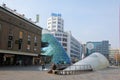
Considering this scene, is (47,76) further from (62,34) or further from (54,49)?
(62,34)

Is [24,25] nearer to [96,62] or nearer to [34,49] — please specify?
[34,49]

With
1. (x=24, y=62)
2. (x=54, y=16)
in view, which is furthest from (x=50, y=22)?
(x=24, y=62)

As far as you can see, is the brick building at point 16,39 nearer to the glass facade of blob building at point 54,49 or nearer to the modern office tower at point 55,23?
the glass facade of blob building at point 54,49

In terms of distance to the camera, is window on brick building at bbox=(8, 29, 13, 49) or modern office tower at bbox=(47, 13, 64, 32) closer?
window on brick building at bbox=(8, 29, 13, 49)

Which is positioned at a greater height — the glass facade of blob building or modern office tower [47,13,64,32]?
modern office tower [47,13,64,32]

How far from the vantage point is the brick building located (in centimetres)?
4944

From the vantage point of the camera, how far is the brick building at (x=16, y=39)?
162 feet

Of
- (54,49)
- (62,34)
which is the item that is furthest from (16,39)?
(62,34)

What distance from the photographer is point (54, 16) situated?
173 meters

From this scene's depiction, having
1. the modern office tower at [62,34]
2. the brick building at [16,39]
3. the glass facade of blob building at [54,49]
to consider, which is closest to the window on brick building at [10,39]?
the brick building at [16,39]

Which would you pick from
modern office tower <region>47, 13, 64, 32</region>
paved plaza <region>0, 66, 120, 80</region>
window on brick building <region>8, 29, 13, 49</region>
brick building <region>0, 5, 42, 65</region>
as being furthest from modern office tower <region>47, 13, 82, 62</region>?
paved plaza <region>0, 66, 120, 80</region>

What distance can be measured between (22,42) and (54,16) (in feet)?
382

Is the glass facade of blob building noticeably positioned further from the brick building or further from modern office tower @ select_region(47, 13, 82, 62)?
modern office tower @ select_region(47, 13, 82, 62)

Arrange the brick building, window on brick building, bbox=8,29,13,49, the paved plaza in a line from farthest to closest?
window on brick building, bbox=8,29,13,49 < the brick building < the paved plaza
